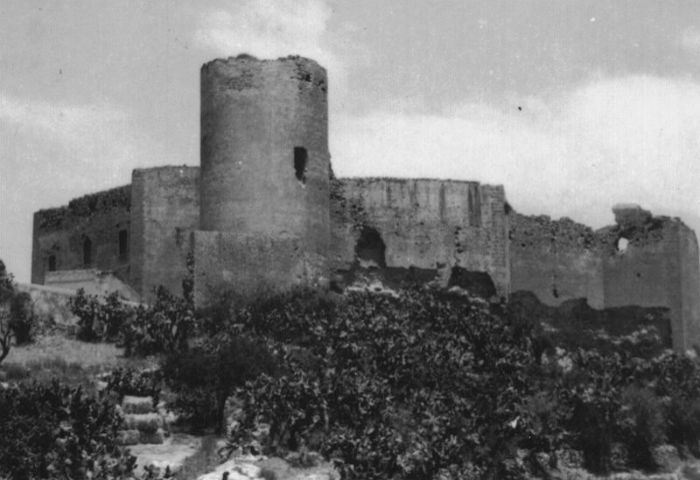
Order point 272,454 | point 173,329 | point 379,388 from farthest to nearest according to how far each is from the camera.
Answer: point 173,329, point 379,388, point 272,454

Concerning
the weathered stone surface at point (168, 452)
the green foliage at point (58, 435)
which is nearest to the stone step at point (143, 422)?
the weathered stone surface at point (168, 452)

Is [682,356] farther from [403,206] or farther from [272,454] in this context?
[272,454]

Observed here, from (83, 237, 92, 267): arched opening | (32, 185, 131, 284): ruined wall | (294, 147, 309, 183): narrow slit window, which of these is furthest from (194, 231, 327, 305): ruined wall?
(83, 237, 92, 267): arched opening

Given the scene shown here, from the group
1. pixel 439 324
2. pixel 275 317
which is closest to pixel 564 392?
pixel 439 324

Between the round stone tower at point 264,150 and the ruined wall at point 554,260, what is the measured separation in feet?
16.4

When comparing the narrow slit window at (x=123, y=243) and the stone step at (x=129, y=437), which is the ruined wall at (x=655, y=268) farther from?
the stone step at (x=129, y=437)

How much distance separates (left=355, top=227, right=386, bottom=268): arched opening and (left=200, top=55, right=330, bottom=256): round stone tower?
39.0 inches

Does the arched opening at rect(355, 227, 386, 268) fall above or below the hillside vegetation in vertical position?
above

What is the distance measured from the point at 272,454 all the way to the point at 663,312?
48.6ft

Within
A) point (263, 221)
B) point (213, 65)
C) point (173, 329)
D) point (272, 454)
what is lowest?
point (272, 454)

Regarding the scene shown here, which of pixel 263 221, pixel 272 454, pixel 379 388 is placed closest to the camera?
pixel 272 454

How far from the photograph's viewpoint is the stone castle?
36312 mm

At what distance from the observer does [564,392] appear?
1307 inches

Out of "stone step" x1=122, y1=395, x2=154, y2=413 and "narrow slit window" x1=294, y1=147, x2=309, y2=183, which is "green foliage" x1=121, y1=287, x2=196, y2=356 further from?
"narrow slit window" x1=294, y1=147, x2=309, y2=183
